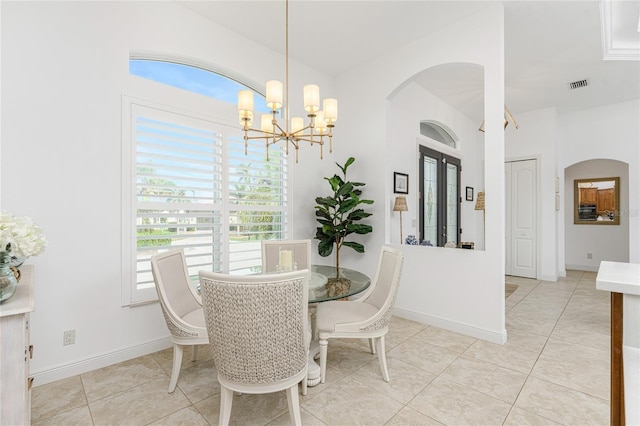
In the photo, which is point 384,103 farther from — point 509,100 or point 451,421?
point 451,421

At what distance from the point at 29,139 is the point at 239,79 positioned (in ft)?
6.82

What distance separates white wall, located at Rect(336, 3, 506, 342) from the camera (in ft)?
9.77

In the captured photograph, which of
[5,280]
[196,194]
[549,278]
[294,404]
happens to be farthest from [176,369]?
[549,278]

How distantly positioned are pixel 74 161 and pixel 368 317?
2.62 m

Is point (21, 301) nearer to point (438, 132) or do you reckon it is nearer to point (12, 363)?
point (12, 363)

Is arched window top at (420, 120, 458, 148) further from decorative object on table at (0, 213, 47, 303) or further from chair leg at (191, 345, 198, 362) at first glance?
decorative object on table at (0, 213, 47, 303)

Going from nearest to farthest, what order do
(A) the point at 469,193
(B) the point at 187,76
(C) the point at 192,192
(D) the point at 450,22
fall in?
(C) the point at 192,192
(B) the point at 187,76
(D) the point at 450,22
(A) the point at 469,193

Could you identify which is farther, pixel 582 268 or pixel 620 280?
pixel 582 268

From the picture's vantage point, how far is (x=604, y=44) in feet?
11.1

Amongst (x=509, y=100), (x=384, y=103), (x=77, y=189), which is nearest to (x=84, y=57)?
(x=77, y=189)

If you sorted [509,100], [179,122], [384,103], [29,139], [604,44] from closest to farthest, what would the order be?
[29,139], [179,122], [604,44], [384,103], [509,100]

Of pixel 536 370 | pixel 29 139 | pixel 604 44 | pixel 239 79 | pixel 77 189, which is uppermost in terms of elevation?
pixel 604 44

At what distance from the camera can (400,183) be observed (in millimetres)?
4438

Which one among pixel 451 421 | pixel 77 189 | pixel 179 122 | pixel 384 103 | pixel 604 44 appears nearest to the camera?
pixel 451 421
